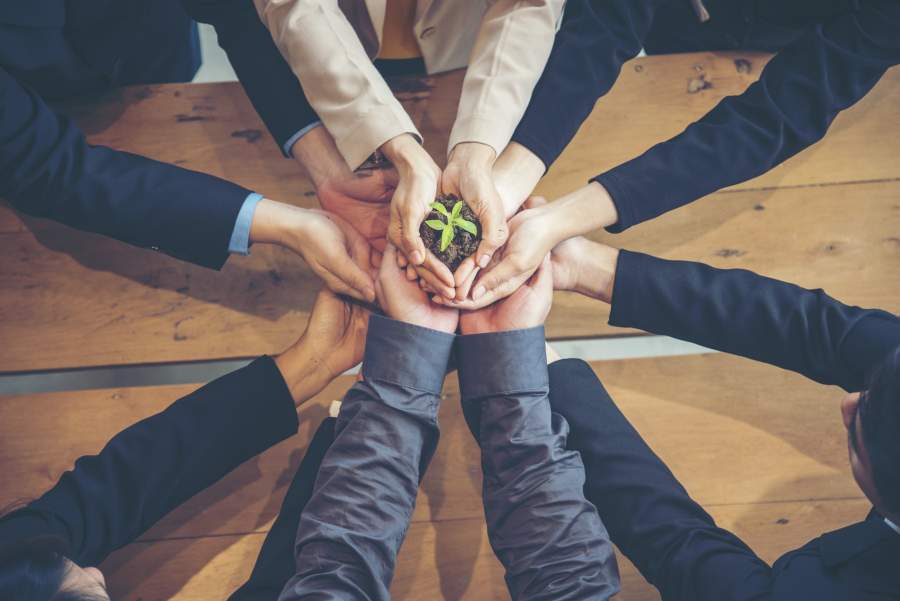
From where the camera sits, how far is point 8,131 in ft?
5.20

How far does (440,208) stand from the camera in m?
1.62

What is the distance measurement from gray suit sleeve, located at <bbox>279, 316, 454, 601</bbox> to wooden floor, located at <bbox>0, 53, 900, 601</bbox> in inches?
13.9

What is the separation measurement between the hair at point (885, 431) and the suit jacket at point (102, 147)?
145 cm

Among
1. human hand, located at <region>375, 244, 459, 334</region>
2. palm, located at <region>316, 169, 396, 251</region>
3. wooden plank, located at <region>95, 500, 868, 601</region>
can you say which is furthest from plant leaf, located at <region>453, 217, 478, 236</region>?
wooden plank, located at <region>95, 500, 868, 601</region>

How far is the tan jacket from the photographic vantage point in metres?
1.66

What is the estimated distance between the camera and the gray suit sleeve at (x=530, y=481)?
1.36 meters

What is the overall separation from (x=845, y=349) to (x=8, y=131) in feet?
6.64

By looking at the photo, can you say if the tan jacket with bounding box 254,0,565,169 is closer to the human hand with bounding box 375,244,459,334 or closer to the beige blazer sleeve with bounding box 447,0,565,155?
the beige blazer sleeve with bounding box 447,0,565,155

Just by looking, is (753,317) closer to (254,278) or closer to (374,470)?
(374,470)

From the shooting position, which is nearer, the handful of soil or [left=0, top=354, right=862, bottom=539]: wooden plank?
the handful of soil

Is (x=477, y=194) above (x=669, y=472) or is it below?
above

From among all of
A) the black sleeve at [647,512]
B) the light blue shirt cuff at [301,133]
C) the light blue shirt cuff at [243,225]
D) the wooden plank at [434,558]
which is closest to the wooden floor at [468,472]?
the wooden plank at [434,558]

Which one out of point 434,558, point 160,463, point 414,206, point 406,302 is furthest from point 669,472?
point 160,463

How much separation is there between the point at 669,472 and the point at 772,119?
3.01ft
